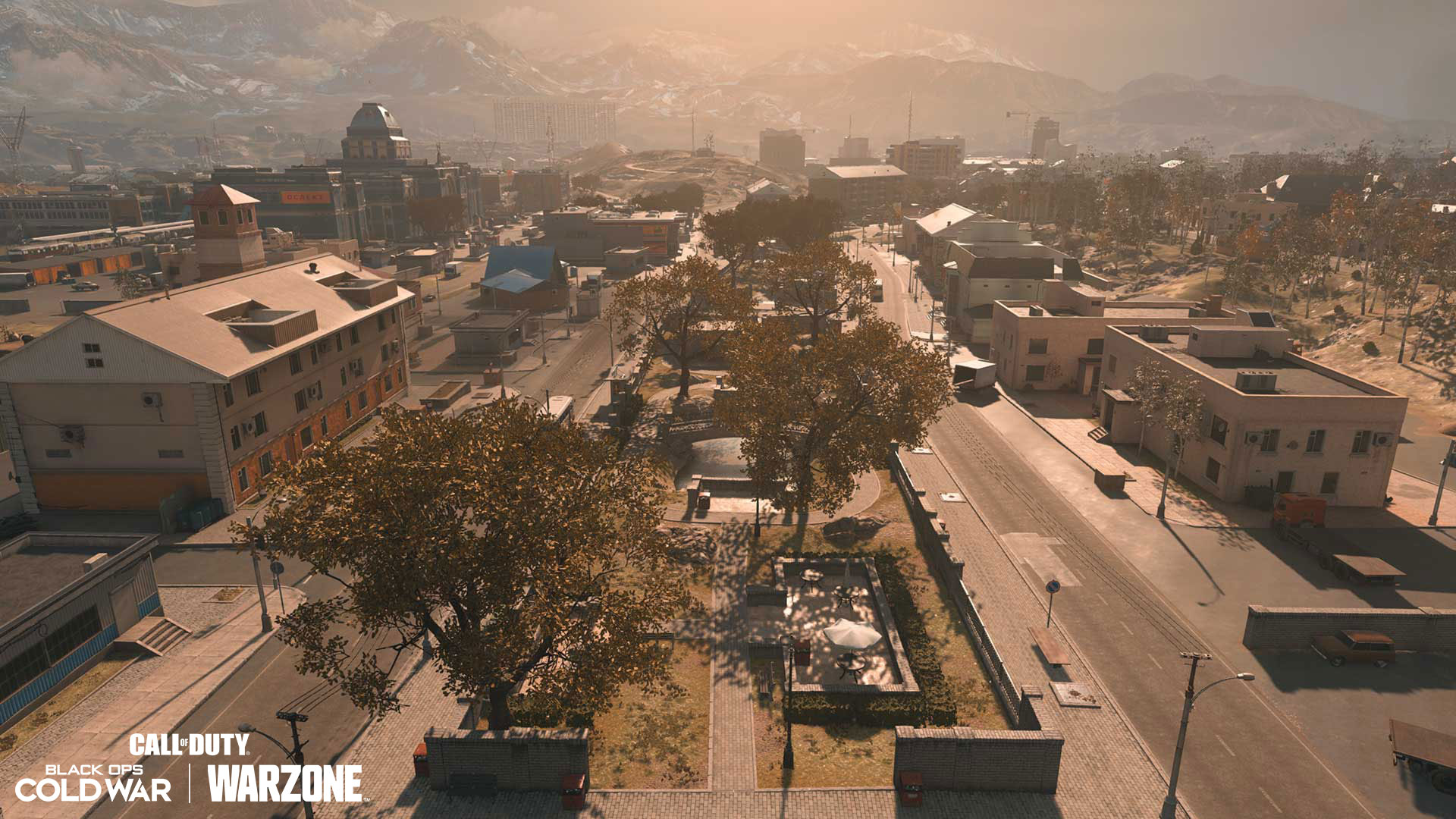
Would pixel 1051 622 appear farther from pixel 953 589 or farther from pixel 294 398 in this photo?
pixel 294 398

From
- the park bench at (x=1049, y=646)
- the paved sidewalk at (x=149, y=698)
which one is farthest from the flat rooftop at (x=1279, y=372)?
the paved sidewalk at (x=149, y=698)

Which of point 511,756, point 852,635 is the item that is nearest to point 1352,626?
point 852,635

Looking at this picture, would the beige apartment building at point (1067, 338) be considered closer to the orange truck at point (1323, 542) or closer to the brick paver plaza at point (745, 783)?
the orange truck at point (1323, 542)

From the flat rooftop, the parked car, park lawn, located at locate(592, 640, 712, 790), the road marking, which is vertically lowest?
park lawn, located at locate(592, 640, 712, 790)

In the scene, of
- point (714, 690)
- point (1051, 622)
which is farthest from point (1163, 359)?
point (714, 690)

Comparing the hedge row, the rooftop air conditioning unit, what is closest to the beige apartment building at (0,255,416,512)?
the hedge row

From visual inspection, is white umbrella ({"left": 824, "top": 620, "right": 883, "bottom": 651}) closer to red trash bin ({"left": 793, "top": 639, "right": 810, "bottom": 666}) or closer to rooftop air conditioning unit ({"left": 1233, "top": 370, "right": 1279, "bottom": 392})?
red trash bin ({"left": 793, "top": 639, "right": 810, "bottom": 666})
